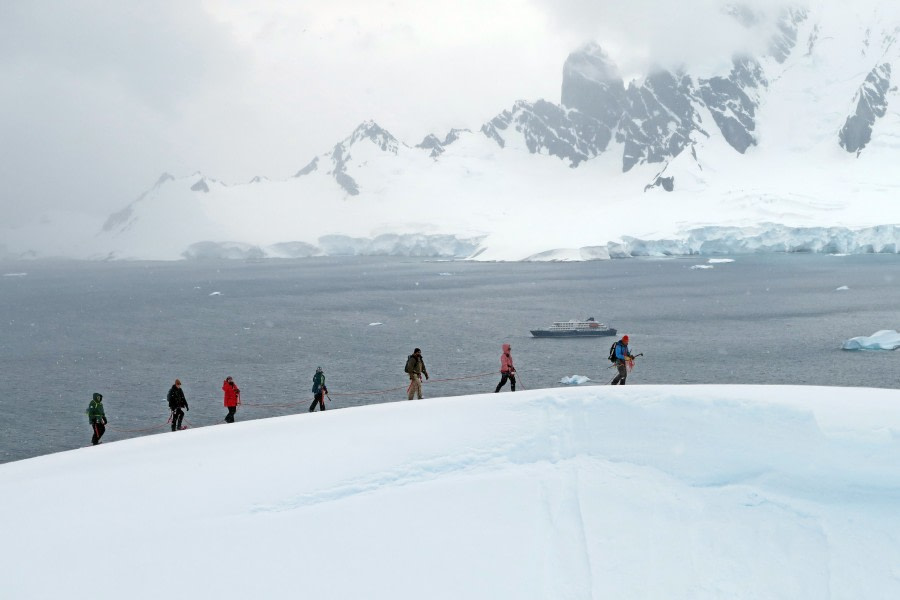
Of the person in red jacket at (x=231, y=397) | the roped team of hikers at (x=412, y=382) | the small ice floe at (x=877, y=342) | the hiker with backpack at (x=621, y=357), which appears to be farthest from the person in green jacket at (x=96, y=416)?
the small ice floe at (x=877, y=342)

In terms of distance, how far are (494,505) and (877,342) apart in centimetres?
4901

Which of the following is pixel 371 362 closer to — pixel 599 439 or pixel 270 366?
pixel 270 366

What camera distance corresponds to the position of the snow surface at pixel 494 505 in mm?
9969

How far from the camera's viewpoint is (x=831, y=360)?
1929 inches

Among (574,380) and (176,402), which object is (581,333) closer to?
(574,380)

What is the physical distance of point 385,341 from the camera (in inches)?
2419

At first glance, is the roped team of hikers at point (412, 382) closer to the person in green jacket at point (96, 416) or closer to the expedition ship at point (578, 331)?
the person in green jacket at point (96, 416)

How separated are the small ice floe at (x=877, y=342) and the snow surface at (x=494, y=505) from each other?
42.7 meters

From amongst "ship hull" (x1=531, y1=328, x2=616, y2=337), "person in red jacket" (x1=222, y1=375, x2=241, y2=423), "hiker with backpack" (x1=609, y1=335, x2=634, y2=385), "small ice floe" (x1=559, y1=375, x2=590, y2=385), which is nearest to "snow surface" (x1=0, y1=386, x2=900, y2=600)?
"hiker with backpack" (x1=609, y1=335, x2=634, y2=385)

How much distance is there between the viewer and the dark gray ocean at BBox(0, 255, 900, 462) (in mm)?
→ 41094

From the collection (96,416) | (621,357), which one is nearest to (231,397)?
(96,416)

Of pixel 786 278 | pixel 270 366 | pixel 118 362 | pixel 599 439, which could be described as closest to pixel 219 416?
pixel 270 366

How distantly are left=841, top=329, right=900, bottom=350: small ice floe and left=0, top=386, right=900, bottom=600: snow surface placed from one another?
42669 mm

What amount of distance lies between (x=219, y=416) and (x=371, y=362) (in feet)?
54.7
